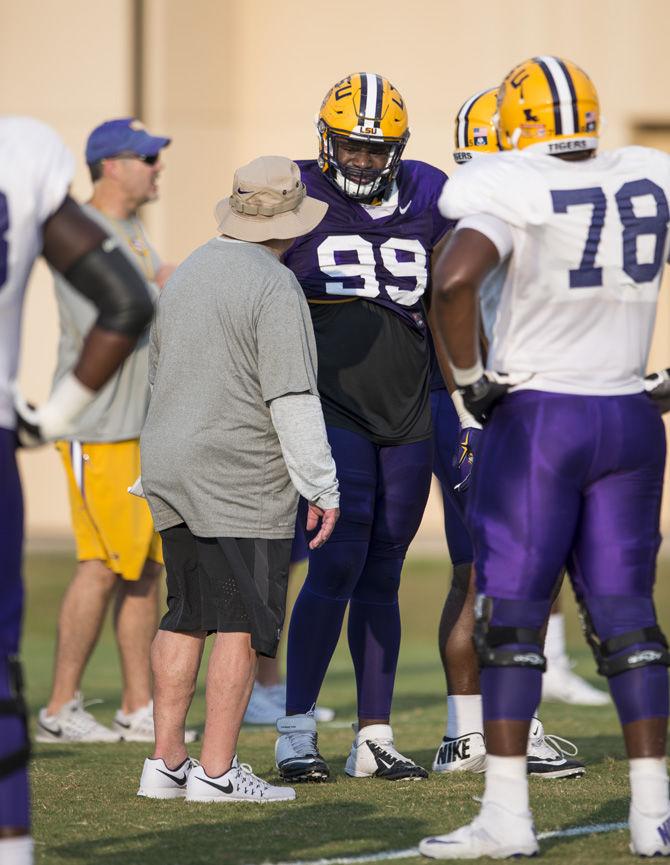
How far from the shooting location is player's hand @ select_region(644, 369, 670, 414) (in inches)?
165

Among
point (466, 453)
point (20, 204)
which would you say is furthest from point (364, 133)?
point (20, 204)

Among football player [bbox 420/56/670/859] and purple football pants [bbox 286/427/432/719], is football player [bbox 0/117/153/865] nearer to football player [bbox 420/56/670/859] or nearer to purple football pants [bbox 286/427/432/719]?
football player [bbox 420/56/670/859]

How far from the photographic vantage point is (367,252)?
17.8 ft

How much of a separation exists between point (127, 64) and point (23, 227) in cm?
996

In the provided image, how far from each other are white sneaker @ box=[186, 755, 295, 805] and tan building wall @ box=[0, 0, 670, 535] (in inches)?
341

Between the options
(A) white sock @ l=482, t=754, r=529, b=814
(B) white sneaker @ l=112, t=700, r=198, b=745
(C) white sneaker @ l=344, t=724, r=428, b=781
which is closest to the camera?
(A) white sock @ l=482, t=754, r=529, b=814

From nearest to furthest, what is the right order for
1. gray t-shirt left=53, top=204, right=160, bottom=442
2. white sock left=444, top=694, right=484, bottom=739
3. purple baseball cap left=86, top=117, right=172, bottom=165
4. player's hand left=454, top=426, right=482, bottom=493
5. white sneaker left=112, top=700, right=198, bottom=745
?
1. player's hand left=454, top=426, right=482, bottom=493
2. white sock left=444, top=694, right=484, bottom=739
3. gray t-shirt left=53, top=204, right=160, bottom=442
4. white sneaker left=112, top=700, right=198, bottom=745
5. purple baseball cap left=86, top=117, right=172, bottom=165

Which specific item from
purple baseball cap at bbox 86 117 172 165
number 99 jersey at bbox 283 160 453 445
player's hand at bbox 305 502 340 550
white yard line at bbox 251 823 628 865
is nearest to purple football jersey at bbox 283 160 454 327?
number 99 jersey at bbox 283 160 453 445

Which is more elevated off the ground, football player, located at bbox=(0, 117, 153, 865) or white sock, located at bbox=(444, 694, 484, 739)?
football player, located at bbox=(0, 117, 153, 865)

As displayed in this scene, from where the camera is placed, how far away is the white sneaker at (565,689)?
8.05m

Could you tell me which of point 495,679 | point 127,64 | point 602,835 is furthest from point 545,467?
point 127,64

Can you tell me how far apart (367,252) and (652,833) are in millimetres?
2282

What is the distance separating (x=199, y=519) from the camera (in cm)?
471

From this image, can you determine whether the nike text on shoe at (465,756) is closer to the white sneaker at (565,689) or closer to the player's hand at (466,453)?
the player's hand at (466,453)
